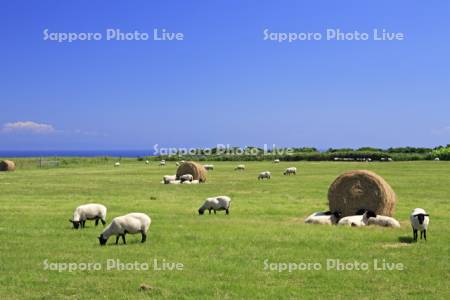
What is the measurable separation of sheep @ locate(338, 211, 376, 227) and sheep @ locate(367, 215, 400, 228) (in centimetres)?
22

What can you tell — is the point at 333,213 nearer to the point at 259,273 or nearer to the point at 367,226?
the point at 367,226

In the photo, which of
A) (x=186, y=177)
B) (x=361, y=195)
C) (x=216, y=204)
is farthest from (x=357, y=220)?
(x=186, y=177)

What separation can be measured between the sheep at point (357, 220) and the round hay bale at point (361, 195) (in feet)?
4.03

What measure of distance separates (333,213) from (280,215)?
2581 mm

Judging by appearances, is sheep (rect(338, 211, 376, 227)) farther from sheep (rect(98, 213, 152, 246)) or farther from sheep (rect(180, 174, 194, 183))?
sheep (rect(180, 174, 194, 183))

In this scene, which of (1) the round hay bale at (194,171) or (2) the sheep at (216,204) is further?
(1) the round hay bale at (194,171)

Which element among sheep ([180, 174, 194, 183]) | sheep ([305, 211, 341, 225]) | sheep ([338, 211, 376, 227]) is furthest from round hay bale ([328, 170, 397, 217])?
sheep ([180, 174, 194, 183])

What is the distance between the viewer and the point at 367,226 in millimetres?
21625

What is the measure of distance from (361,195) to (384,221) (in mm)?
2429

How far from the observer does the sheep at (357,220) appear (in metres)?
21.8

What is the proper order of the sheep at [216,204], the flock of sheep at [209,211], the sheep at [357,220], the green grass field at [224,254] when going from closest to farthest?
the green grass field at [224,254] → the flock of sheep at [209,211] → the sheep at [357,220] → the sheep at [216,204]

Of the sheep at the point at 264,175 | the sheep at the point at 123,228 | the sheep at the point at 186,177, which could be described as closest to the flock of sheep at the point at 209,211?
the sheep at the point at 123,228

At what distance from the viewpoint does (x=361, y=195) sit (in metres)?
23.9

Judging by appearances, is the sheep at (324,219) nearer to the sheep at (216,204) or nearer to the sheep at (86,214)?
the sheep at (216,204)
